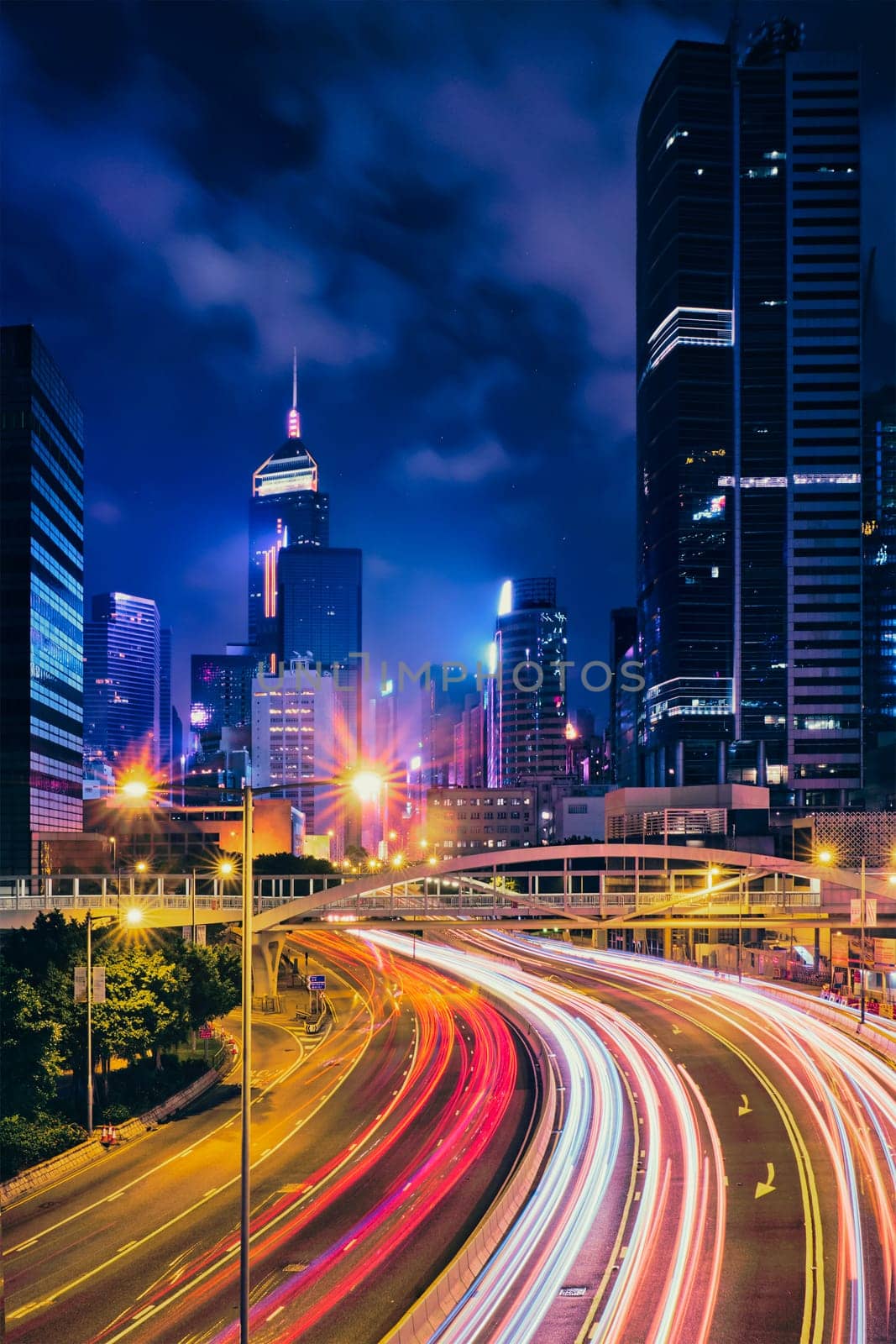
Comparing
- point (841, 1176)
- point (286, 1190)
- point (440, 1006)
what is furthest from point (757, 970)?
point (286, 1190)

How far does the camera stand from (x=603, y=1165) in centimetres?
4097

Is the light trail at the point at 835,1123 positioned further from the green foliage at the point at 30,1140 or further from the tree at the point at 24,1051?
the tree at the point at 24,1051

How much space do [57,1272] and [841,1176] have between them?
26.2 m

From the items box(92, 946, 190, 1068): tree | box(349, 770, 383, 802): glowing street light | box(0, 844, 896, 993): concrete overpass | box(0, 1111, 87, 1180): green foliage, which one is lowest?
box(0, 1111, 87, 1180): green foliage

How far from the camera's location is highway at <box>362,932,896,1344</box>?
92.3ft

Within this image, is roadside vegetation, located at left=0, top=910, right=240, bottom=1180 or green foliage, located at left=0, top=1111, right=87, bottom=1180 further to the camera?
roadside vegetation, located at left=0, top=910, right=240, bottom=1180

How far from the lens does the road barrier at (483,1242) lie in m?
26.3

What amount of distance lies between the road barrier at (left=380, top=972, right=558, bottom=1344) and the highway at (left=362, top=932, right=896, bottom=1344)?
44cm

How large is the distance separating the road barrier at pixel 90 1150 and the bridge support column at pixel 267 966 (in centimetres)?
2108

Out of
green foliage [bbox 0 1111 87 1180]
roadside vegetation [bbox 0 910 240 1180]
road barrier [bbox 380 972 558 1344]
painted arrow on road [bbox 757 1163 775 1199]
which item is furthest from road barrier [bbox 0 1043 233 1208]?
painted arrow on road [bbox 757 1163 775 1199]

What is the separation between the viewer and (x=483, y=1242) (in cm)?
3216

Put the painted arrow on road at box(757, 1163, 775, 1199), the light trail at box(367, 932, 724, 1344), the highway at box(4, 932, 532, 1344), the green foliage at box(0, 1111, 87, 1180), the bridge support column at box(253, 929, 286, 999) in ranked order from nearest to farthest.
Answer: the light trail at box(367, 932, 724, 1344) → the highway at box(4, 932, 532, 1344) → the painted arrow on road at box(757, 1163, 775, 1199) → the green foliage at box(0, 1111, 87, 1180) → the bridge support column at box(253, 929, 286, 999)

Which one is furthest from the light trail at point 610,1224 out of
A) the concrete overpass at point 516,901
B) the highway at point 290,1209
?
the concrete overpass at point 516,901

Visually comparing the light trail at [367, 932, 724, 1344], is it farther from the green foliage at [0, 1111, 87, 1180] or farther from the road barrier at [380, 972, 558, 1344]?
the green foliage at [0, 1111, 87, 1180]
